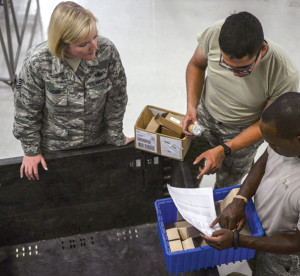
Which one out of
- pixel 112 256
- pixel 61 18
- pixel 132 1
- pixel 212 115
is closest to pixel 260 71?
pixel 212 115

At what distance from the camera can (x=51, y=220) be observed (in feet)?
8.45

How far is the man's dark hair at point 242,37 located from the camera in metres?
1.91

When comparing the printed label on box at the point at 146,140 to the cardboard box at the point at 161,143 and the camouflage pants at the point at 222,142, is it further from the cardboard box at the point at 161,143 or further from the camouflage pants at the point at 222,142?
the camouflage pants at the point at 222,142

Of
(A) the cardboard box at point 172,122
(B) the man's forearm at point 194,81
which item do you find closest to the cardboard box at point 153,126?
(A) the cardboard box at point 172,122

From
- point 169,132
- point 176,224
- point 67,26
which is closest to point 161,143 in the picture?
point 169,132

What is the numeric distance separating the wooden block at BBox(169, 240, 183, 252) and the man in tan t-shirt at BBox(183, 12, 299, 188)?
1.68 feet

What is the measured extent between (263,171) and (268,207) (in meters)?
0.20

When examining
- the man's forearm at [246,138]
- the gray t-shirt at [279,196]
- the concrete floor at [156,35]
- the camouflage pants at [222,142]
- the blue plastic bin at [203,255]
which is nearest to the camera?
the gray t-shirt at [279,196]

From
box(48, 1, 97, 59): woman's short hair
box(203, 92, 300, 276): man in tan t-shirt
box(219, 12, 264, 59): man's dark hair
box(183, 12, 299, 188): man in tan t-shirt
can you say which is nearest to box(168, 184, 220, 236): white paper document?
box(203, 92, 300, 276): man in tan t-shirt

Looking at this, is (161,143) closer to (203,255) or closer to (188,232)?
(188,232)

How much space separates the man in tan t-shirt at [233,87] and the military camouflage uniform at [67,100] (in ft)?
→ 1.59

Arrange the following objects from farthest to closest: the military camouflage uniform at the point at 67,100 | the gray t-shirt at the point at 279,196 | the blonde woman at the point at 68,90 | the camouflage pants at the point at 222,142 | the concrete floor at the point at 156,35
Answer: the concrete floor at the point at 156,35 < the camouflage pants at the point at 222,142 < the military camouflage uniform at the point at 67,100 < the blonde woman at the point at 68,90 < the gray t-shirt at the point at 279,196

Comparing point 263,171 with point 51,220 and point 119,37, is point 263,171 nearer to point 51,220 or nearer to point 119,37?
point 51,220

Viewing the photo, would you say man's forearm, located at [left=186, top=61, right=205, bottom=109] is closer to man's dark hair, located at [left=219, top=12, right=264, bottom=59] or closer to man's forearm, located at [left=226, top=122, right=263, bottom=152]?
man's forearm, located at [left=226, top=122, right=263, bottom=152]
